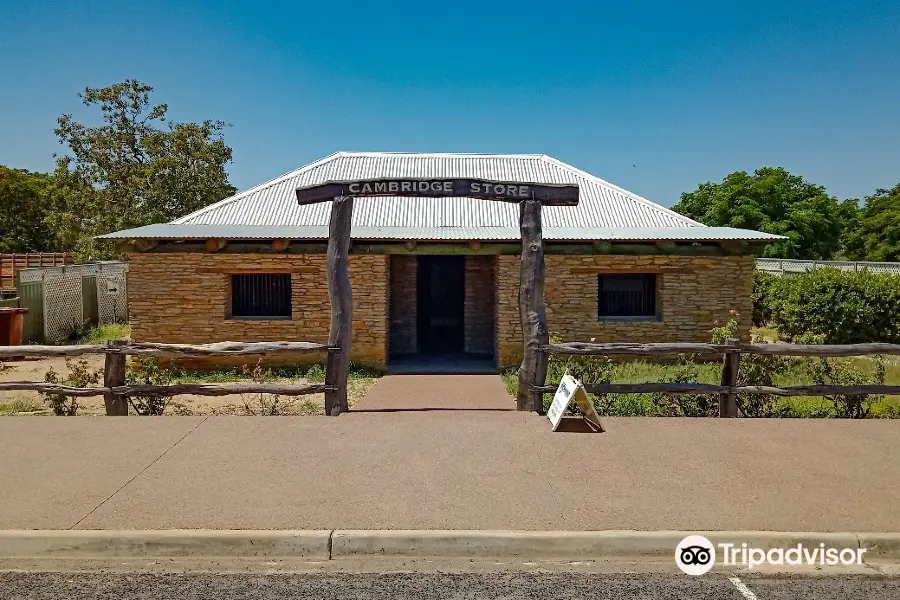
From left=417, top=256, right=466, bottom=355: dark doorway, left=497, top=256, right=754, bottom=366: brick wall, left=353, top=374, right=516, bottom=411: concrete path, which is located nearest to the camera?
left=353, top=374, right=516, bottom=411: concrete path

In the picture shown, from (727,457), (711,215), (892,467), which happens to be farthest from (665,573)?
(711,215)

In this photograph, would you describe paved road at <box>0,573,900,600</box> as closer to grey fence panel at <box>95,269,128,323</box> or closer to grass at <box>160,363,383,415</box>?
grass at <box>160,363,383,415</box>

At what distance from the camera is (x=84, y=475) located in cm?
593

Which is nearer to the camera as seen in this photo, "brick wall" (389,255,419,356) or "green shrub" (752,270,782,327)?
"brick wall" (389,255,419,356)

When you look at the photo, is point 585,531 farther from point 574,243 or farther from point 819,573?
point 574,243

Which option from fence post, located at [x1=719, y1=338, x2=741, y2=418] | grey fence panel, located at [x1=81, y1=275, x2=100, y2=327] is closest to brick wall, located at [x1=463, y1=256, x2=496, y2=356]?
fence post, located at [x1=719, y1=338, x2=741, y2=418]

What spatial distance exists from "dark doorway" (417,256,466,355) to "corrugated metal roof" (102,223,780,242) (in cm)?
230

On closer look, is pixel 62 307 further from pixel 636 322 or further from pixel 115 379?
pixel 636 322

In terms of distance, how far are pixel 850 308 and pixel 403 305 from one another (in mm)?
10631

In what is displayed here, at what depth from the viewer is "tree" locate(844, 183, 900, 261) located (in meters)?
40.4

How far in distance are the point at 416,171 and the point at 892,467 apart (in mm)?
13247

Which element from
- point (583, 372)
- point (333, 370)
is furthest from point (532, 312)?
point (333, 370)

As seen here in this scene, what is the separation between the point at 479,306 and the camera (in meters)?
15.1

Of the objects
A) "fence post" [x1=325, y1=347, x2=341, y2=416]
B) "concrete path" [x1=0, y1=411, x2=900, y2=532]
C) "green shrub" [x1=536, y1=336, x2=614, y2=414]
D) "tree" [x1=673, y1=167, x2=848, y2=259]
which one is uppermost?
"tree" [x1=673, y1=167, x2=848, y2=259]
